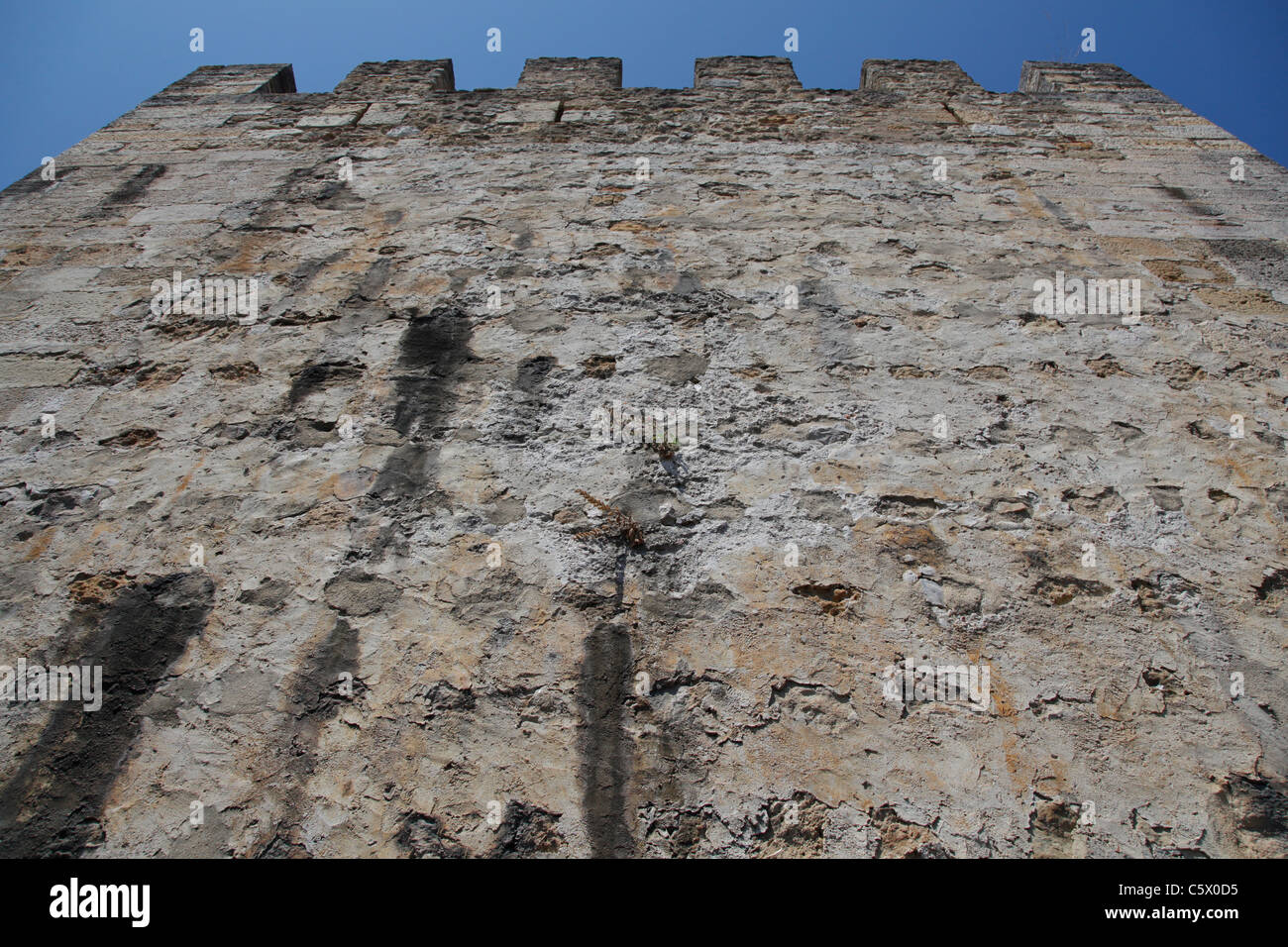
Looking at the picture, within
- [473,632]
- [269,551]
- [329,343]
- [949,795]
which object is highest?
[329,343]

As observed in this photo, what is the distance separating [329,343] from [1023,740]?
2.21m

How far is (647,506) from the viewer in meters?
1.83

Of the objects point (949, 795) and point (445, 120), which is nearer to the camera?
point (949, 795)

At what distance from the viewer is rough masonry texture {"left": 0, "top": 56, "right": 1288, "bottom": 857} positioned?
4.49ft

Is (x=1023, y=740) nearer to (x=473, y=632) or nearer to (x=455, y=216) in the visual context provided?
(x=473, y=632)

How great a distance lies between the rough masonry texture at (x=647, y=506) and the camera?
1.37m

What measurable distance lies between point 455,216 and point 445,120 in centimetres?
100

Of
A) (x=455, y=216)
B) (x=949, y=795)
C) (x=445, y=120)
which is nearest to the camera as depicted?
(x=949, y=795)

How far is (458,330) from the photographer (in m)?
2.36
